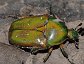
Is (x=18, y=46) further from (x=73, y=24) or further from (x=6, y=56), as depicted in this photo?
(x=73, y=24)

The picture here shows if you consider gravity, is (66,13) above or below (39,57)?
above

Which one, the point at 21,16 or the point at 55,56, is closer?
the point at 55,56

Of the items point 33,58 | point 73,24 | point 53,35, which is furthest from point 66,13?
point 33,58

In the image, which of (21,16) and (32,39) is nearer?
(32,39)

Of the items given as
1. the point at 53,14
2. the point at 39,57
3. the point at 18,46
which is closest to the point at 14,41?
the point at 18,46

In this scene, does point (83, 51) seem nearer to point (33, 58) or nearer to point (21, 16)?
point (33, 58)

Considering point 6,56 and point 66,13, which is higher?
point 66,13

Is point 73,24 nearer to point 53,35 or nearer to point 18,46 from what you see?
point 53,35
